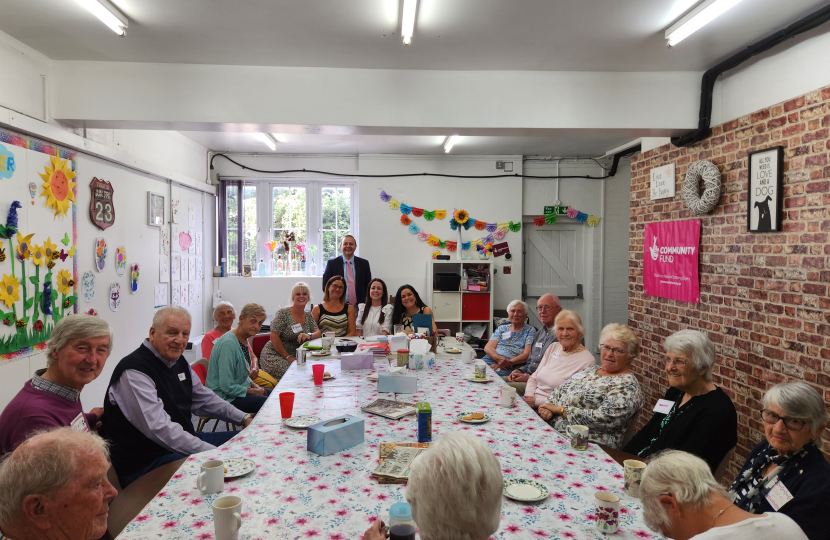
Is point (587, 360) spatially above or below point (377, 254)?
below

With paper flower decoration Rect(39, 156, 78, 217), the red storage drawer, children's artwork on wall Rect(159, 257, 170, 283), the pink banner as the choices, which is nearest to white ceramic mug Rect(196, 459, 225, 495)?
paper flower decoration Rect(39, 156, 78, 217)

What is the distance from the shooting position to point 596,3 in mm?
3053

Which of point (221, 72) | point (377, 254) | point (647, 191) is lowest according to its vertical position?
point (377, 254)

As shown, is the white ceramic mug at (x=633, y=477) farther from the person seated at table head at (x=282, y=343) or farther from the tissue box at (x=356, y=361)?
the person seated at table head at (x=282, y=343)

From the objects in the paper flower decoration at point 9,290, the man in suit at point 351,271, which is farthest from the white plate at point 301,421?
the man in suit at point 351,271

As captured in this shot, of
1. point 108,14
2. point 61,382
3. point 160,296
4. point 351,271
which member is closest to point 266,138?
point 351,271

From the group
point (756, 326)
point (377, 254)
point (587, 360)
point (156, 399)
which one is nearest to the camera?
point (156, 399)

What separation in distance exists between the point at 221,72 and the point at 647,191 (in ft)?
13.2

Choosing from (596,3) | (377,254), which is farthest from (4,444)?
(377,254)

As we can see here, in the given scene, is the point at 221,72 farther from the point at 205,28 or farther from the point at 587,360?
the point at 587,360

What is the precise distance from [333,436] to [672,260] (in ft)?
12.0

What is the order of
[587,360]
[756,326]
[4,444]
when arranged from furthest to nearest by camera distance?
1. [756,326]
2. [587,360]
3. [4,444]

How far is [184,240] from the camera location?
20.9 feet

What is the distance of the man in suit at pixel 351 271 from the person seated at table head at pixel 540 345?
3018 millimetres
